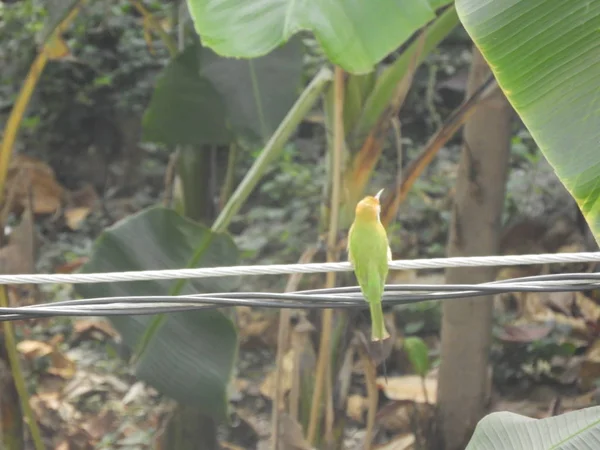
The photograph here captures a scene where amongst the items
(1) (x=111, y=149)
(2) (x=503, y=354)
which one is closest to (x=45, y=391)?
(2) (x=503, y=354)

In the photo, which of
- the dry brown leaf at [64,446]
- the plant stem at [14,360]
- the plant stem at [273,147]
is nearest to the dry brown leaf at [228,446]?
the dry brown leaf at [64,446]

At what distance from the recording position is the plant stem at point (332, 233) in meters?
1.68

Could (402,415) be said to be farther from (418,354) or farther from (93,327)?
(93,327)

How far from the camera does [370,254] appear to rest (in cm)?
103

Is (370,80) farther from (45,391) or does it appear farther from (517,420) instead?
(45,391)

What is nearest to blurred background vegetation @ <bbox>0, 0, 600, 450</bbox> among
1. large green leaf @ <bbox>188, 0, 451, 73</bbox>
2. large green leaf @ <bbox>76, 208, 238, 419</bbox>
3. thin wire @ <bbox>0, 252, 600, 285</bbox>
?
large green leaf @ <bbox>76, 208, 238, 419</bbox>

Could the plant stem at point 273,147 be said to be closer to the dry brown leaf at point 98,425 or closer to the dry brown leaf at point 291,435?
the dry brown leaf at point 291,435

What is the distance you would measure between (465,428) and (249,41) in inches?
55.7

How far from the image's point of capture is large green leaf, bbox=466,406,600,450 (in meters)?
1.05

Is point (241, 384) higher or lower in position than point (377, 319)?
lower

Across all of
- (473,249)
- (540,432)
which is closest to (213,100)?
(473,249)

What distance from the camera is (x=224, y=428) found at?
2748 mm

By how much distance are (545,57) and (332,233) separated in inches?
28.2

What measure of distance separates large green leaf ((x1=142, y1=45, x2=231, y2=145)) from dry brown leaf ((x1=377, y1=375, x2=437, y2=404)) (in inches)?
37.9
